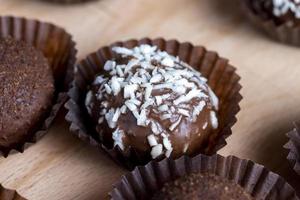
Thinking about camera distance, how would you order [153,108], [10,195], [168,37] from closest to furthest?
1. [10,195]
2. [153,108]
3. [168,37]

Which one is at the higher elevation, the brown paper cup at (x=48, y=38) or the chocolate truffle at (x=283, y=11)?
the chocolate truffle at (x=283, y=11)

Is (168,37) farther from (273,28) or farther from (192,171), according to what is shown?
(192,171)

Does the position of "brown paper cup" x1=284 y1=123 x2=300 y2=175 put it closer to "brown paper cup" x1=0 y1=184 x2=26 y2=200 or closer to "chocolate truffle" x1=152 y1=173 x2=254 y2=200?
"chocolate truffle" x1=152 y1=173 x2=254 y2=200

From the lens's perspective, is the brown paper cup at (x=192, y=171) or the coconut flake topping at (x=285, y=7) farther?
the coconut flake topping at (x=285, y=7)

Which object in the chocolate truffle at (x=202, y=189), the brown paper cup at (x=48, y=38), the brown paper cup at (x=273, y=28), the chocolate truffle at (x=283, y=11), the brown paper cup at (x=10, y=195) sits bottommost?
the brown paper cup at (x=10, y=195)

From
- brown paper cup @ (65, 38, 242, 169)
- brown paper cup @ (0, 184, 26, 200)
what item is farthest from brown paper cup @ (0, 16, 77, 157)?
brown paper cup @ (0, 184, 26, 200)

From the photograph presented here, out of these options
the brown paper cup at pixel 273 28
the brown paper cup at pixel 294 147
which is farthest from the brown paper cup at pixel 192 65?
the brown paper cup at pixel 273 28

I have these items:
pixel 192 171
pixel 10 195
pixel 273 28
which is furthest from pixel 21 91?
pixel 273 28

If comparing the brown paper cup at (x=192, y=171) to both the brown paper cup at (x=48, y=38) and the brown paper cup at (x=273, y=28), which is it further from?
the brown paper cup at (x=273, y=28)
